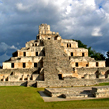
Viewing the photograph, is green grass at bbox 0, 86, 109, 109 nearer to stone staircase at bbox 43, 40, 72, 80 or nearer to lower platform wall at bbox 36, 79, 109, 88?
lower platform wall at bbox 36, 79, 109, 88

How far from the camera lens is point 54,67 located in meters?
25.5

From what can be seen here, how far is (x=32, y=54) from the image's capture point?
106ft

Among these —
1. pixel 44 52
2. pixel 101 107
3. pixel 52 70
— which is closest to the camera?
pixel 101 107

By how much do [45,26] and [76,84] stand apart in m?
24.2

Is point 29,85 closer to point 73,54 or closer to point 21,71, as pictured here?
point 21,71

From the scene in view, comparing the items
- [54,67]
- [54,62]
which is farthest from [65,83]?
[54,62]

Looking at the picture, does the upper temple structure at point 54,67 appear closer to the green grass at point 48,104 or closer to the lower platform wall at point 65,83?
the lower platform wall at point 65,83

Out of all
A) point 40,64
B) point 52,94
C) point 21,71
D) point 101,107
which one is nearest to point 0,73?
point 21,71

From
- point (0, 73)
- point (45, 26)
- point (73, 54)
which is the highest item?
point (45, 26)

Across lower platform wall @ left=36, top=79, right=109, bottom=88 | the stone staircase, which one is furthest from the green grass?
the stone staircase

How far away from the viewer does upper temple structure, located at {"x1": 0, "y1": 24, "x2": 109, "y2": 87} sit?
22.7 m

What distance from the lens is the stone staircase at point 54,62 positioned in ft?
78.4

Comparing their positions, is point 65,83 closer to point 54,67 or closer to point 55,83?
point 55,83

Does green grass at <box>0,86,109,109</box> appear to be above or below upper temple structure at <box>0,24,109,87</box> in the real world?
below
